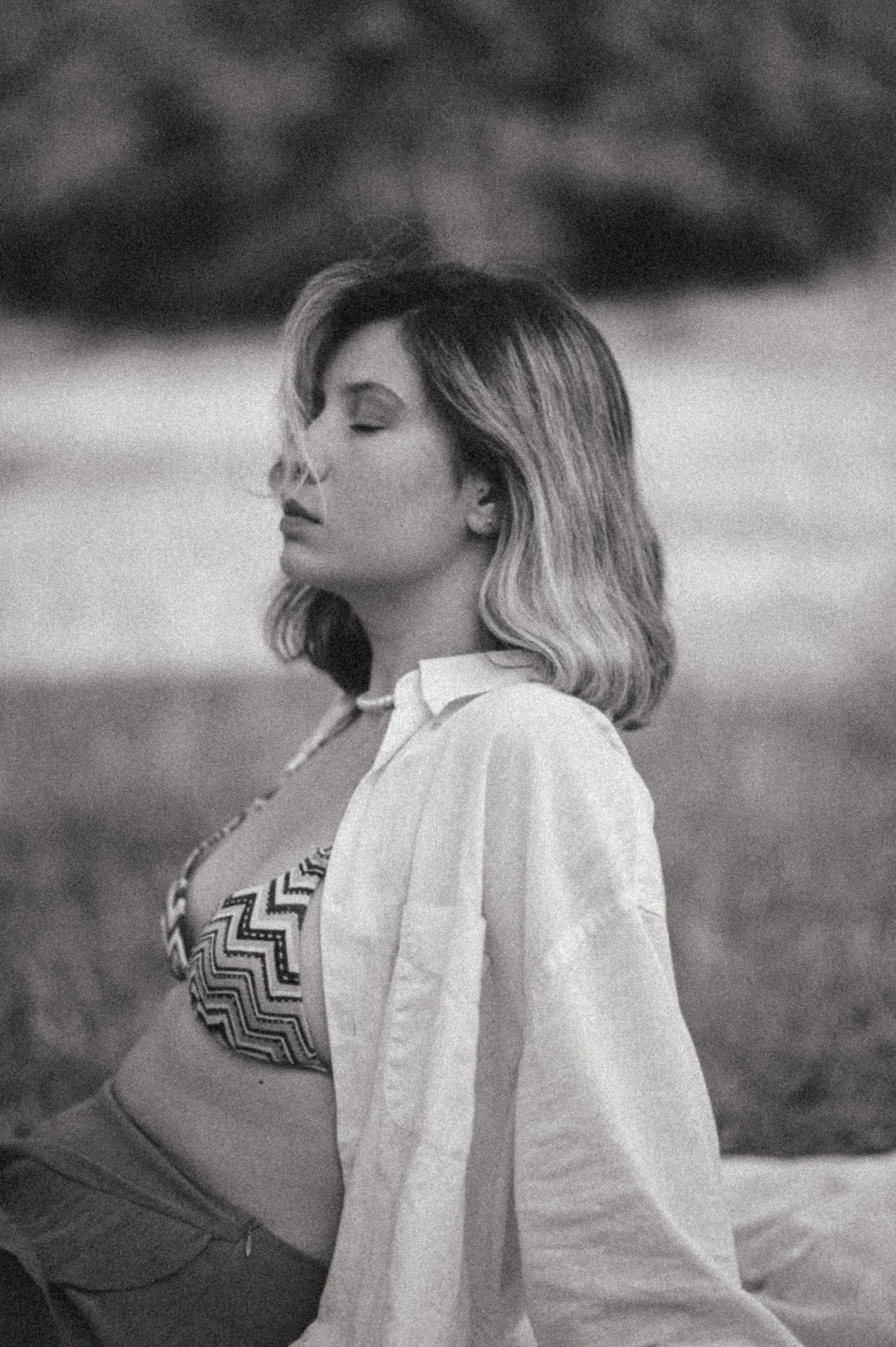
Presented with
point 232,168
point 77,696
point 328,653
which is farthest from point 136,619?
point 328,653

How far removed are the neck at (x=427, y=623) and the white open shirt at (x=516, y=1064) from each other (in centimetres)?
17

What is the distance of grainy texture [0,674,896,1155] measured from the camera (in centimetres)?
306

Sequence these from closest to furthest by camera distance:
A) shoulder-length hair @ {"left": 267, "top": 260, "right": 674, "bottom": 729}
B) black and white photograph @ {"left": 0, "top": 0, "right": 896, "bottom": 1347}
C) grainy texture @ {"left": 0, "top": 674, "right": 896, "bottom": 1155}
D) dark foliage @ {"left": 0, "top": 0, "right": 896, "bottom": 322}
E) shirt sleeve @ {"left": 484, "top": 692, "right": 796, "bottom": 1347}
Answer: shirt sleeve @ {"left": 484, "top": 692, "right": 796, "bottom": 1347}
black and white photograph @ {"left": 0, "top": 0, "right": 896, "bottom": 1347}
shoulder-length hair @ {"left": 267, "top": 260, "right": 674, "bottom": 729}
grainy texture @ {"left": 0, "top": 674, "right": 896, "bottom": 1155}
dark foliage @ {"left": 0, "top": 0, "right": 896, "bottom": 322}

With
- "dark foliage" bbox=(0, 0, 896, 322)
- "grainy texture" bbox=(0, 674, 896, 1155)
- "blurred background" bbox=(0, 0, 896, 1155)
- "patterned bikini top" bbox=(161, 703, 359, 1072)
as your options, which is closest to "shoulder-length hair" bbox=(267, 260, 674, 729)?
"patterned bikini top" bbox=(161, 703, 359, 1072)

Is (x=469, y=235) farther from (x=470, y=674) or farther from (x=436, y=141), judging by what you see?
(x=470, y=674)

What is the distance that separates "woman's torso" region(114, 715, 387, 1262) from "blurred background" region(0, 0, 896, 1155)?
1937 mm

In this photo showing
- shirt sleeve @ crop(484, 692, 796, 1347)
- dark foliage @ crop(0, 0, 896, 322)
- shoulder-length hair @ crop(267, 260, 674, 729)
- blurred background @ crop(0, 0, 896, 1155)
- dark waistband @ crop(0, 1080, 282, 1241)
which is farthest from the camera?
dark foliage @ crop(0, 0, 896, 322)

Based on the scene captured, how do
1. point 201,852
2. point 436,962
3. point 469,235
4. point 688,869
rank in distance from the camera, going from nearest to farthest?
point 436,962, point 201,852, point 688,869, point 469,235

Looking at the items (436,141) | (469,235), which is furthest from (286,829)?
(436,141)

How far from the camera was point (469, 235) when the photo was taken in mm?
3766

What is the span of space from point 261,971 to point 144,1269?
0.97 ft

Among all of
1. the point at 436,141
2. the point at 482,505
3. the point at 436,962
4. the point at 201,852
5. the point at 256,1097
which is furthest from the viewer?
the point at 436,141

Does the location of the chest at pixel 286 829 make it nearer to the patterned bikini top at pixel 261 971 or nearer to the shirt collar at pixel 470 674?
the patterned bikini top at pixel 261 971

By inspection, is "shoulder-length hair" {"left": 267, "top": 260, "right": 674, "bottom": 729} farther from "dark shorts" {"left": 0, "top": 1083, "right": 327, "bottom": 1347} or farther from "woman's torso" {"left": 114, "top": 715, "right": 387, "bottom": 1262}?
"dark shorts" {"left": 0, "top": 1083, "right": 327, "bottom": 1347}
